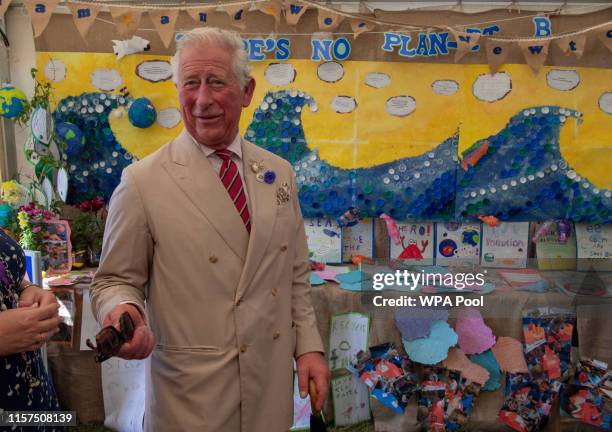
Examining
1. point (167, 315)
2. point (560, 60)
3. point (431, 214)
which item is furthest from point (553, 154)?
point (167, 315)

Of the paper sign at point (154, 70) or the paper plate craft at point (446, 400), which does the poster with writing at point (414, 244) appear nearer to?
the paper plate craft at point (446, 400)

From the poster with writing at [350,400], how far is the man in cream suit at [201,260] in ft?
4.74

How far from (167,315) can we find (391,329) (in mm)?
1667

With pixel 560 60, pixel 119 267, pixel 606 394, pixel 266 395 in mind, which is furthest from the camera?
pixel 560 60

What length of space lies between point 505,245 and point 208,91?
2.40 m

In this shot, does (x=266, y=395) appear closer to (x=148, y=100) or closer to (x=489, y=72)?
(x=148, y=100)

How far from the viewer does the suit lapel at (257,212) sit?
133 cm

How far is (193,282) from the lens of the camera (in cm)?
132

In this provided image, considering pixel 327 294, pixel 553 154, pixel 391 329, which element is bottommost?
pixel 391 329

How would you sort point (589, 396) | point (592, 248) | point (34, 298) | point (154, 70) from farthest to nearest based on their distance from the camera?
point (592, 248)
point (154, 70)
point (589, 396)
point (34, 298)

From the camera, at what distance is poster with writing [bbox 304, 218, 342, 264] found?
3109mm

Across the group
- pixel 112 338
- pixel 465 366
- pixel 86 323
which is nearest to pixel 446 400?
pixel 465 366

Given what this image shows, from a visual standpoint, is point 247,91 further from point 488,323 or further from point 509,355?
point 509,355

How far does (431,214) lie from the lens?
120 inches
